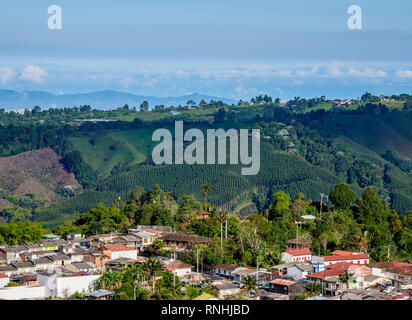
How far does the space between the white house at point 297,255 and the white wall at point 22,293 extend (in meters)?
12.8

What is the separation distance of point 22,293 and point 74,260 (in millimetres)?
8277

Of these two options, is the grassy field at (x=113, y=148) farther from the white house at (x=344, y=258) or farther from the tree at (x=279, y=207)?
the white house at (x=344, y=258)

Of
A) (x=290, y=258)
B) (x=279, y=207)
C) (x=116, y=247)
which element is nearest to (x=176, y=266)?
(x=116, y=247)

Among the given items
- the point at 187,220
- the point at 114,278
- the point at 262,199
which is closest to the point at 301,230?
the point at 187,220

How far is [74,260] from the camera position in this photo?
34.7 meters

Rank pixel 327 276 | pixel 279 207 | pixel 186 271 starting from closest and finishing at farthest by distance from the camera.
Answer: pixel 327 276, pixel 186 271, pixel 279 207

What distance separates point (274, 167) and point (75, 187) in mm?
34726

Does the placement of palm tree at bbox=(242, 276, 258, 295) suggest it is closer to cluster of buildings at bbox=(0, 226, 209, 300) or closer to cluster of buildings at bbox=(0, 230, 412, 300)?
cluster of buildings at bbox=(0, 230, 412, 300)

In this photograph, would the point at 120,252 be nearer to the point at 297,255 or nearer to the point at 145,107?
the point at 297,255

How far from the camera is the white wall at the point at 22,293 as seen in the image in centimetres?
2600

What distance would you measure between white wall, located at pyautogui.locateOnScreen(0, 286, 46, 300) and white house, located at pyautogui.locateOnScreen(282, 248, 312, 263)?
1276cm

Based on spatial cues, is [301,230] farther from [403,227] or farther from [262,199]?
[262,199]

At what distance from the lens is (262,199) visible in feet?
317

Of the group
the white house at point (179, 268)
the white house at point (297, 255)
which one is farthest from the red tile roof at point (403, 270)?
the white house at point (179, 268)
